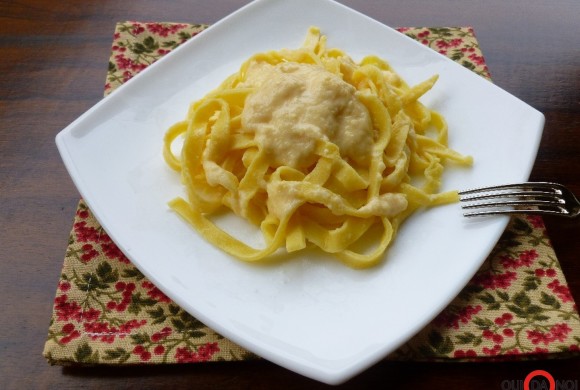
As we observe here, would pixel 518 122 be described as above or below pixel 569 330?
above

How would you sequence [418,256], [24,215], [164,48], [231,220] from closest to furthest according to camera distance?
[418,256], [231,220], [24,215], [164,48]

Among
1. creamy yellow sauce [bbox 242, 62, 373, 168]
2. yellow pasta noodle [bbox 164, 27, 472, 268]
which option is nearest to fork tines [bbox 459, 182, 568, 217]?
yellow pasta noodle [bbox 164, 27, 472, 268]

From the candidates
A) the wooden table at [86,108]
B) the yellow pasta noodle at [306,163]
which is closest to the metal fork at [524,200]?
the yellow pasta noodle at [306,163]

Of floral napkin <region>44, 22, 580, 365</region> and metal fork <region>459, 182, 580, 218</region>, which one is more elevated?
metal fork <region>459, 182, 580, 218</region>

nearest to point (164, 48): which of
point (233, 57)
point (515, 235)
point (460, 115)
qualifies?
point (233, 57)

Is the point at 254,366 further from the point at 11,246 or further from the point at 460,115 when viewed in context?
the point at 460,115

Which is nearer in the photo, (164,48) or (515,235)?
(515,235)

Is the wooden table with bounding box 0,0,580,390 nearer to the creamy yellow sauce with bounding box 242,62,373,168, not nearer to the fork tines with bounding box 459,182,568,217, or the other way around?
the fork tines with bounding box 459,182,568,217
